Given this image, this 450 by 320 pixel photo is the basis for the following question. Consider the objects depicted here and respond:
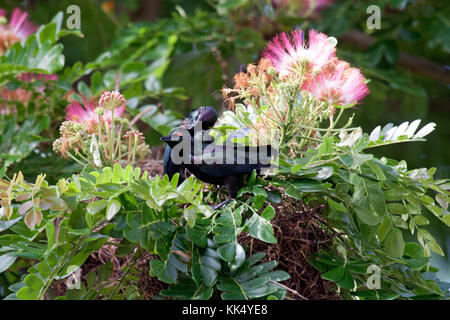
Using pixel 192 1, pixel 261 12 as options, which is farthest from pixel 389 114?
pixel 192 1

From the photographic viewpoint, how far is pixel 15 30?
1.72 metres

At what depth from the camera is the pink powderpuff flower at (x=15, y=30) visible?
1.69 m

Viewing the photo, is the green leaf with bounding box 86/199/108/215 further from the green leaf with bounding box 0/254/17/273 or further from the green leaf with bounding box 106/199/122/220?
the green leaf with bounding box 0/254/17/273

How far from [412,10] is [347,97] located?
134 cm

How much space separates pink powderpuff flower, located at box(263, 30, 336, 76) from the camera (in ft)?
→ 3.44

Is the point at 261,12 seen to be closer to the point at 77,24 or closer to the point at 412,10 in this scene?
the point at 412,10

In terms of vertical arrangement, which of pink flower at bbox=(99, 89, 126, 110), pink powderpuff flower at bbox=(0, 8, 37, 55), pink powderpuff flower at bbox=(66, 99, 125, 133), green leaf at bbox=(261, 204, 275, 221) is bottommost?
green leaf at bbox=(261, 204, 275, 221)

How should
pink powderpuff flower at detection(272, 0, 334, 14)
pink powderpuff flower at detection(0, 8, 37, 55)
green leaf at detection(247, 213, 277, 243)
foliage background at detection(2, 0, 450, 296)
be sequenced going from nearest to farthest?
green leaf at detection(247, 213, 277, 243) < pink powderpuff flower at detection(0, 8, 37, 55) < foliage background at detection(2, 0, 450, 296) < pink powderpuff flower at detection(272, 0, 334, 14)

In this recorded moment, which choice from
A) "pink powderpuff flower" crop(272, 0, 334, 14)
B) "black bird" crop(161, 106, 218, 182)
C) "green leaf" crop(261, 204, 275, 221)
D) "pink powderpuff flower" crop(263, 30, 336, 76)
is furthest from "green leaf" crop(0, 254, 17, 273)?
"pink powderpuff flower" crop(272, 0, 334, 14)

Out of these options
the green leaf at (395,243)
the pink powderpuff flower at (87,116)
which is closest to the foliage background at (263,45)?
the pink powderpuff flower at (87,116)

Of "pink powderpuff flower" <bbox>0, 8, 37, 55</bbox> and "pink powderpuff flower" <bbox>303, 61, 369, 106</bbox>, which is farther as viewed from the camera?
"pink powderpuff flower" <bbox>0, 8, 37, 55</bbox>

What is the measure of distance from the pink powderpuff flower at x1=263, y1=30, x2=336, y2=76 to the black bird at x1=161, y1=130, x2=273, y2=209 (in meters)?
0.14

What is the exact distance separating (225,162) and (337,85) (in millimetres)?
221

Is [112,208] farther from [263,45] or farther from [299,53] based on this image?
[263,45]
